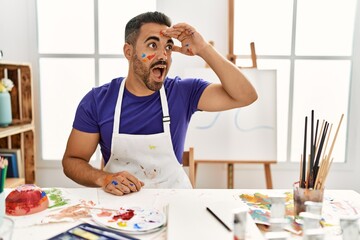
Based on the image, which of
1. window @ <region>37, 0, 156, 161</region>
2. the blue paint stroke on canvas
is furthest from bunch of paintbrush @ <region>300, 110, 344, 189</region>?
window @ <region>37, 0, 156, 161</region>

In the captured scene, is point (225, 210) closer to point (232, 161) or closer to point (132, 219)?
point (132, 219)

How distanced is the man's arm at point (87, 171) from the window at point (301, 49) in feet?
4.42

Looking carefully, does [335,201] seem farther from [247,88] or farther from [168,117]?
[168,117]

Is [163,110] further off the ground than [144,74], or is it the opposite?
[144,74]

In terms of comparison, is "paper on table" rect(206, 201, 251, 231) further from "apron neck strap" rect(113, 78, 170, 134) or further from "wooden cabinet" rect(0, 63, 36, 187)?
"wooden cabinet" rect(0, 63, 36, 187)

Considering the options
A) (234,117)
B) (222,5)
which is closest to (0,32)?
(222,5)

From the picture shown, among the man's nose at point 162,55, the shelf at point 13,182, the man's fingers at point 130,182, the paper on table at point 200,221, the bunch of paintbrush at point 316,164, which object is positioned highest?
the man's nose at point 162,55

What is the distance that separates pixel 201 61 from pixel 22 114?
1.22m

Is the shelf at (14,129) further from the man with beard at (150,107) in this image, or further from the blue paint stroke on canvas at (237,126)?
the blue paint stroke on canvas at (237,126)

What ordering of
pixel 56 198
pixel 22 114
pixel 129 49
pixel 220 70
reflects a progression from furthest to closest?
pixel 22 114
pixel 129 49
pixel 220 70
pixel 56 198

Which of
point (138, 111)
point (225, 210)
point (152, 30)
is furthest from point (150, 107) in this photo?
point (225, 210)

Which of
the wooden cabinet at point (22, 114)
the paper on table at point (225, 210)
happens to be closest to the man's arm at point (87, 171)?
the paper on table at point (225, 210)

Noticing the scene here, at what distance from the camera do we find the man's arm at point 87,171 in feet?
3.43

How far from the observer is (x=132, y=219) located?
84 cm
